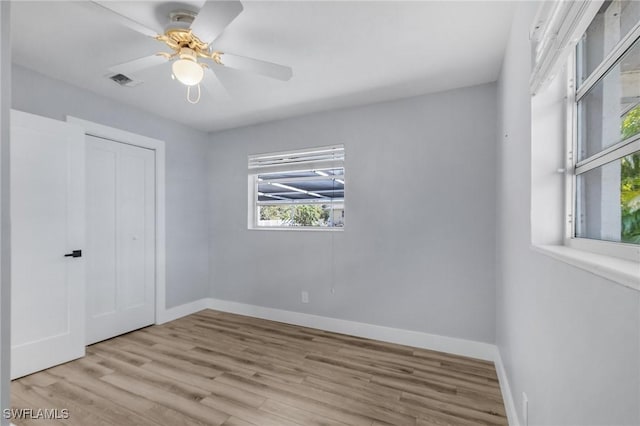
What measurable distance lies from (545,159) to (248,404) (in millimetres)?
2166

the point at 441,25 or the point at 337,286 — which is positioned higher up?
the point at 441,25

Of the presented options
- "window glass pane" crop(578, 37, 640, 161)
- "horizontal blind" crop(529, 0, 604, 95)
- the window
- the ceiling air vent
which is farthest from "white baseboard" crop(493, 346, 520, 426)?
the ceiling air vent

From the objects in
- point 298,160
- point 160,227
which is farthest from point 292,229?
point 160,227

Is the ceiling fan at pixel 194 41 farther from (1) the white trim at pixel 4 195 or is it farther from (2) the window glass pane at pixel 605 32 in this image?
(2) the window glass pane at pixel 605 32

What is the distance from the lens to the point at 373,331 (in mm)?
3043

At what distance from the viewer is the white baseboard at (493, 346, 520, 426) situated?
5.42 ft

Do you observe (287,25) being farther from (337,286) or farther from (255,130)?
(337,286)

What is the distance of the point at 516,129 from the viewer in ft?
5.33

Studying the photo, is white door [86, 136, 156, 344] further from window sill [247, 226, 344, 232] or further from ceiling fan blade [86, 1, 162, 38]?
ceiling fan blade [86, 1, 162, 38]

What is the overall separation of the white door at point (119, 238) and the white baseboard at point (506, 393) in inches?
137

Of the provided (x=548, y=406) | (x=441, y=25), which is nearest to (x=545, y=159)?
(x=548, y=406)

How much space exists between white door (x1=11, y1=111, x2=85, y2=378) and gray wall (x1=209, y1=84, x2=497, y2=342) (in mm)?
1766

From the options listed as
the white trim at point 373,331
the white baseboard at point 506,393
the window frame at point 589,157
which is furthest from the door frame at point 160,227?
the window frame at point 589,157

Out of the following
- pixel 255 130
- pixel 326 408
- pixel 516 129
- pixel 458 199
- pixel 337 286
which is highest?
pixel 255 130
